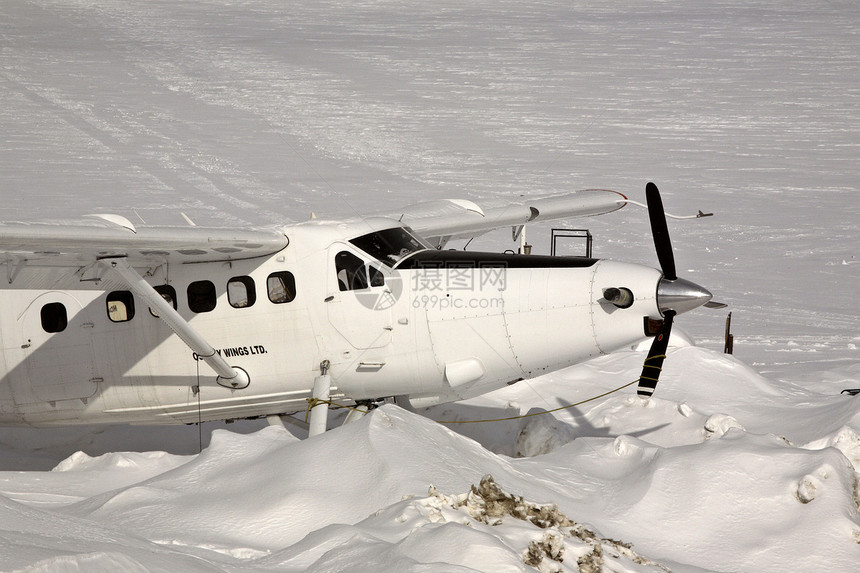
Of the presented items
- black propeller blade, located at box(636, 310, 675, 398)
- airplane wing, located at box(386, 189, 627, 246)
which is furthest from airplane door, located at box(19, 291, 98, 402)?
black propeller blade, located at box(636, 310, 675, 398)

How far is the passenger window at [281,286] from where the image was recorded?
1012 cm

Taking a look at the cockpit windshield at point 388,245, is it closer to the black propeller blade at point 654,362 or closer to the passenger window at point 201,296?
the passenger window at point 201,296

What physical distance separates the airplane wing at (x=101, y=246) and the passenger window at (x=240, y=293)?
0.28 m

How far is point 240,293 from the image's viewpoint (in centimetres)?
1024

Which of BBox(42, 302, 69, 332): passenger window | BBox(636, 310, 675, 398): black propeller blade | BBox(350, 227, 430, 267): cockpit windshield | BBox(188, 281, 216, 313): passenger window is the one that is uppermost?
BBox(350, 227, 430, 267): cockpit windshield

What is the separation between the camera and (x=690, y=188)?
27172mm

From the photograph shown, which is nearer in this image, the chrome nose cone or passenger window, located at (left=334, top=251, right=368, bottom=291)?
the chrome nose cone

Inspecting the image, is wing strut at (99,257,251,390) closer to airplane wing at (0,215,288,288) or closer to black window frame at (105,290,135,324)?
airplane wing at (0,215,288,288)

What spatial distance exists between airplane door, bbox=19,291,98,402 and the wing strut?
130 cm

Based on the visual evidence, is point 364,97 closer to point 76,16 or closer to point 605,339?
point 76,16

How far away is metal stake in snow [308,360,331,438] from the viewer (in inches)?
402

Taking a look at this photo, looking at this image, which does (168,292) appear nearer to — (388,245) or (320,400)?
(320,400)

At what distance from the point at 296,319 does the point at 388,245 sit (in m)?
1.34

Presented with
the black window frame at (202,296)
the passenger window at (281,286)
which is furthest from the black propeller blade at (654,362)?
the black window frame at (202,296)
